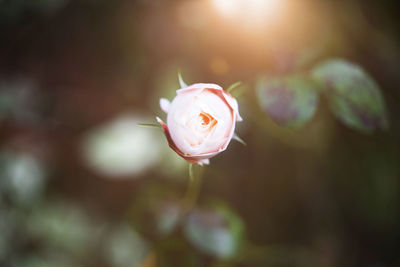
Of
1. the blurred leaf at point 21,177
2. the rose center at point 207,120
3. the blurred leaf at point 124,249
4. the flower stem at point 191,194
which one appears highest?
the rose center at point 207,120

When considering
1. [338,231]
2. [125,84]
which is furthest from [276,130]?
[125,84]

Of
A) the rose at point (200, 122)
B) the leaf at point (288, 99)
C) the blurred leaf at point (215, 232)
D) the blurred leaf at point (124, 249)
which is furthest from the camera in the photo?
the blurred leaf at point (124, 249)

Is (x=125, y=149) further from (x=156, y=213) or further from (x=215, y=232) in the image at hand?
(x=215, y=232)

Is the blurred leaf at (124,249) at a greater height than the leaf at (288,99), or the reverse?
the leaf at (288,99)

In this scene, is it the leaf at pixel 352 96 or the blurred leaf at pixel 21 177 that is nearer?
the leaf at pixel 352 96

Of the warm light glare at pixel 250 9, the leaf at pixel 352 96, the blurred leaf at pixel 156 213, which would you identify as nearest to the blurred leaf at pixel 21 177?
the blurred leaf at pixel 156 213

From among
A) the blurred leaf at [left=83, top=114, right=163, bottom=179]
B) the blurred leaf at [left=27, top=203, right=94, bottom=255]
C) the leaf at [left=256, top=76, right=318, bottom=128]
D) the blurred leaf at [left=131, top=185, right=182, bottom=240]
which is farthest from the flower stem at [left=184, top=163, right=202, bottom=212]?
the blurred leaf at [left=27, top=203, right=94, bottom=255]

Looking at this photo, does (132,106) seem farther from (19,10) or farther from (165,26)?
(19,10)

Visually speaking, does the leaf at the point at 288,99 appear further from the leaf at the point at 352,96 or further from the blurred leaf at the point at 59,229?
the blurred leaf at the point at 59,229
